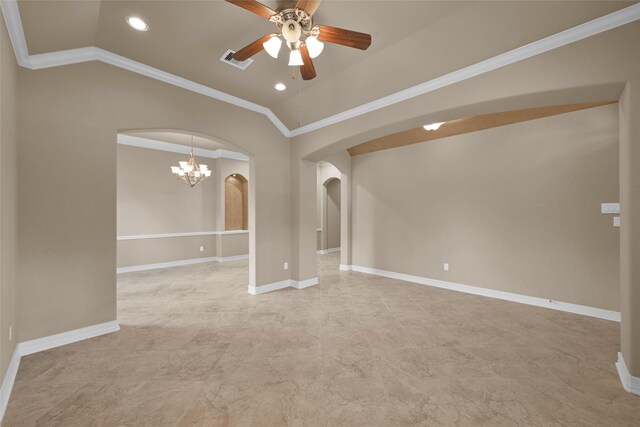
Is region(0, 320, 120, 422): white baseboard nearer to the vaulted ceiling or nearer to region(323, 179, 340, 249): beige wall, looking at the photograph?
the vaulted ceiling

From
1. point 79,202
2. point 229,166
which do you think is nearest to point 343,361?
point 79,202

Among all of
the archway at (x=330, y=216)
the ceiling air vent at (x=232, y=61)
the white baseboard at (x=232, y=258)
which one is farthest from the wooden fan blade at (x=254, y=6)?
the archway at (x=330, y=216)

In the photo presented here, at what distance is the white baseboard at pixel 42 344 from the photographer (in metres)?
2.11

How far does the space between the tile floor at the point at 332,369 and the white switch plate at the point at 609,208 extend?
1508 millimetres

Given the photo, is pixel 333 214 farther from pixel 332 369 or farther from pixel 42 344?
pixel 42 344

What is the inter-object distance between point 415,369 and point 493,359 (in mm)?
859

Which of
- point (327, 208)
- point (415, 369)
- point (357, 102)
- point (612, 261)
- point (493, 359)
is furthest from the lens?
point (327, 208)

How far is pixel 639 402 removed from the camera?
6.86 ft

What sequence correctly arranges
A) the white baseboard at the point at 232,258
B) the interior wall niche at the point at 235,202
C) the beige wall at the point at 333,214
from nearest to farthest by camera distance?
the white baseboard at the point at 232,258
the interior wall niche at the point at 235,202
the beige wall at the point at 333,214

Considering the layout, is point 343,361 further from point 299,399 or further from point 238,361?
point 238,361

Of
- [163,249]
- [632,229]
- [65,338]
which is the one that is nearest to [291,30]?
[632,229]

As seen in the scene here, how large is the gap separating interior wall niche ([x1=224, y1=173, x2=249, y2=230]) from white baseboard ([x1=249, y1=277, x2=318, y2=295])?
4241 millimetres

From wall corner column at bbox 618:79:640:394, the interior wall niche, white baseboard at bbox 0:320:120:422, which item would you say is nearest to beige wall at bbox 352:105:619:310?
wall corner column at bbox 618:79:640:394

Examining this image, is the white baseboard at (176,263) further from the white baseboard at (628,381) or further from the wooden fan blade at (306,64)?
the white baseboard at (628,381)
